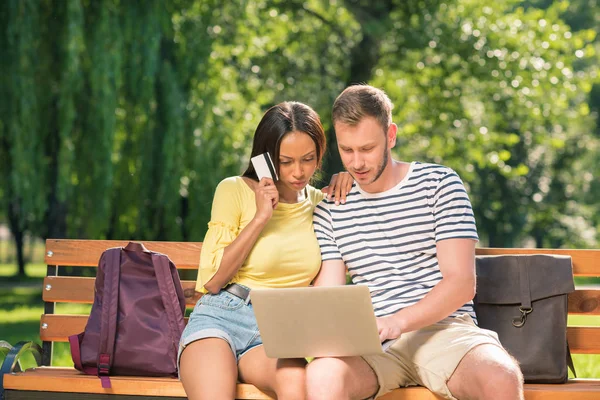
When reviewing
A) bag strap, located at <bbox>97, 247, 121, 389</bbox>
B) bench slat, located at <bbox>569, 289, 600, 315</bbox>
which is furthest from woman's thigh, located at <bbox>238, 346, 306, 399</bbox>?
bench slat, located at <bbox>569, 289, 600, 315</bbox>

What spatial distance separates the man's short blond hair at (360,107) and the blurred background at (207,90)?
3.69 metres

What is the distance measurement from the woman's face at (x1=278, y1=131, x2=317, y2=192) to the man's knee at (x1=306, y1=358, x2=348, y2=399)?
36.4 inches

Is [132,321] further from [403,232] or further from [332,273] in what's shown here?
[403,232]

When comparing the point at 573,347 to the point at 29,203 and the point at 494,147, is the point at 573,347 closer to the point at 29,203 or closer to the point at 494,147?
the point at 29,203

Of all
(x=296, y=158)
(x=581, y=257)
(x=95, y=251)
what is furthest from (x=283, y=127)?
(x=581, y=257)

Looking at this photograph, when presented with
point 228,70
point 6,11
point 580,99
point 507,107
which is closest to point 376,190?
point 6,11

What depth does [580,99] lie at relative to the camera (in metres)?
33.1

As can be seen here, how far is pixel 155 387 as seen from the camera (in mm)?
3855

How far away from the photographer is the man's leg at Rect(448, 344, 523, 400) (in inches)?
127

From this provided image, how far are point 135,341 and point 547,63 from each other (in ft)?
43.6

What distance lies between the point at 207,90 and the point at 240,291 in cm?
677

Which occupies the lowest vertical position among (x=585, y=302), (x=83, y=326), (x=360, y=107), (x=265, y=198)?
(x=83, y=326)

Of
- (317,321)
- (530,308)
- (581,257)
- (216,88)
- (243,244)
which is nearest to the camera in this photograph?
(317,321)

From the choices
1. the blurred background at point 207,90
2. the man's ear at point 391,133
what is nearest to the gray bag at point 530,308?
the man's ear at point 391,133
